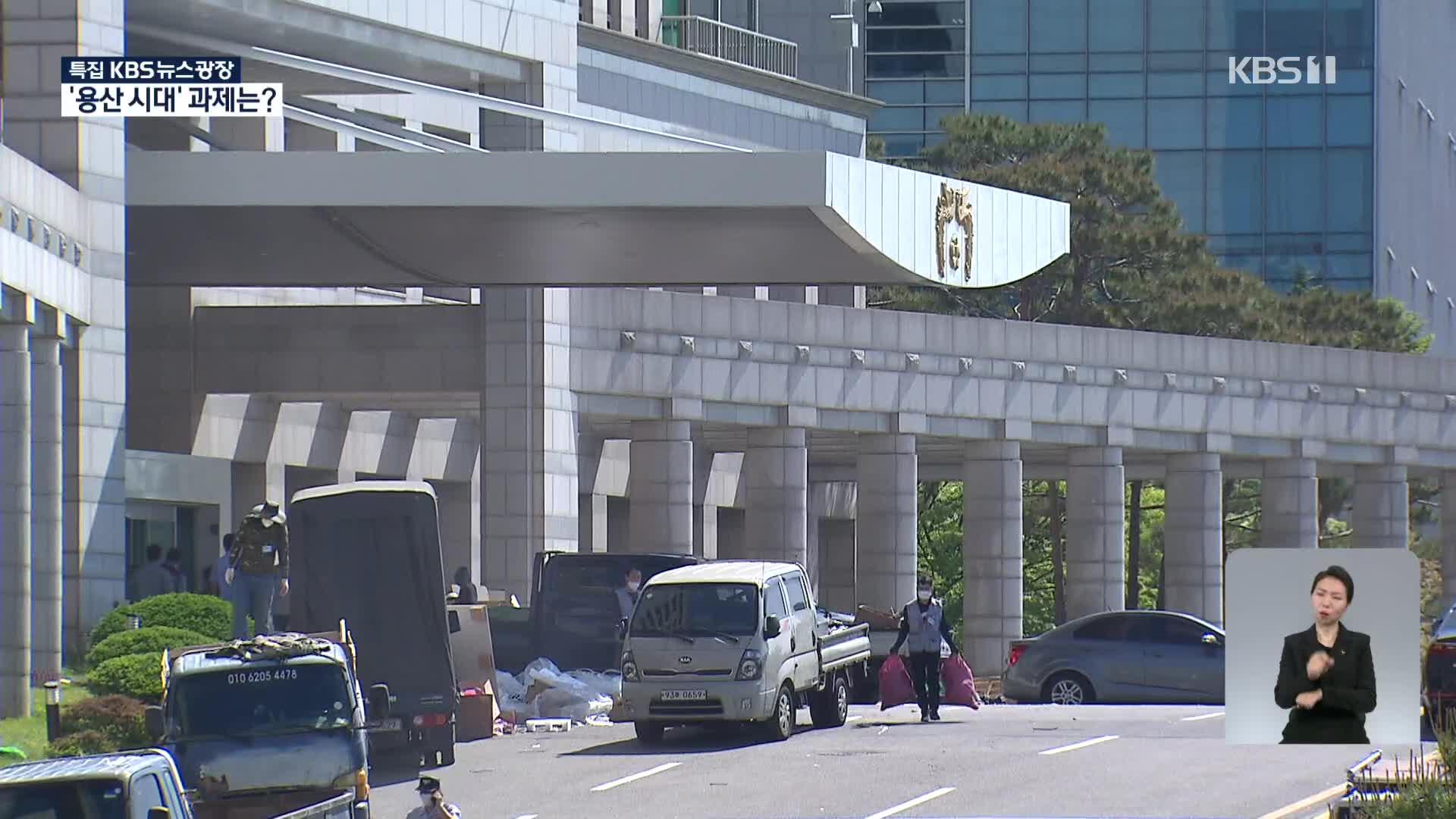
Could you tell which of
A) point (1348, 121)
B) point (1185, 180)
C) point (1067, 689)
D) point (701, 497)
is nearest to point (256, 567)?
point (1067, 689)

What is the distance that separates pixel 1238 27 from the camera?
85188mm

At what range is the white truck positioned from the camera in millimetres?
26859

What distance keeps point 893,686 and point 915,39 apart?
58785 millimetres

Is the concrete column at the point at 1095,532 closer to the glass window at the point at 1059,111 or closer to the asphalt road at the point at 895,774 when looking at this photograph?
the asphalt road at the point at 895,774

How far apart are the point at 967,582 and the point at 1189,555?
569 centimetres

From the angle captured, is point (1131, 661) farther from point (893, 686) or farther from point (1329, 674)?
point (1329, 674)

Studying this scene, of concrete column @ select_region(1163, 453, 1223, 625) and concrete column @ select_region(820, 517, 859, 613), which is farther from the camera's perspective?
concrete column @ select_region(820, 517, 859, 613)

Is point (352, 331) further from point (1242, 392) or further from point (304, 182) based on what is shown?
point (1242, 392)

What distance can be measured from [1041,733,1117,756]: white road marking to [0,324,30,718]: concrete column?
1262 cm

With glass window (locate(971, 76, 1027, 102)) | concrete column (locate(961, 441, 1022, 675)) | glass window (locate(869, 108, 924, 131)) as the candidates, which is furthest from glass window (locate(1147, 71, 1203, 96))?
concrete column (locate(961, 441, 1022, 675))

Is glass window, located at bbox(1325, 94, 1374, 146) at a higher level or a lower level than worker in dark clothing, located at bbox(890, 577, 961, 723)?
higher

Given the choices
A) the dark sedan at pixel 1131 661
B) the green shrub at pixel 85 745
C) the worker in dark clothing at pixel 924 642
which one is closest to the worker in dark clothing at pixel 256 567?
the green shrub at pixel 85 745

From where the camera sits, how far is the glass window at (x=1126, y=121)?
85.2m

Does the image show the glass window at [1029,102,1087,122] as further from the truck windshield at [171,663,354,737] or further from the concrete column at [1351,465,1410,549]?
the truck windshield at [171,663,354,737]
